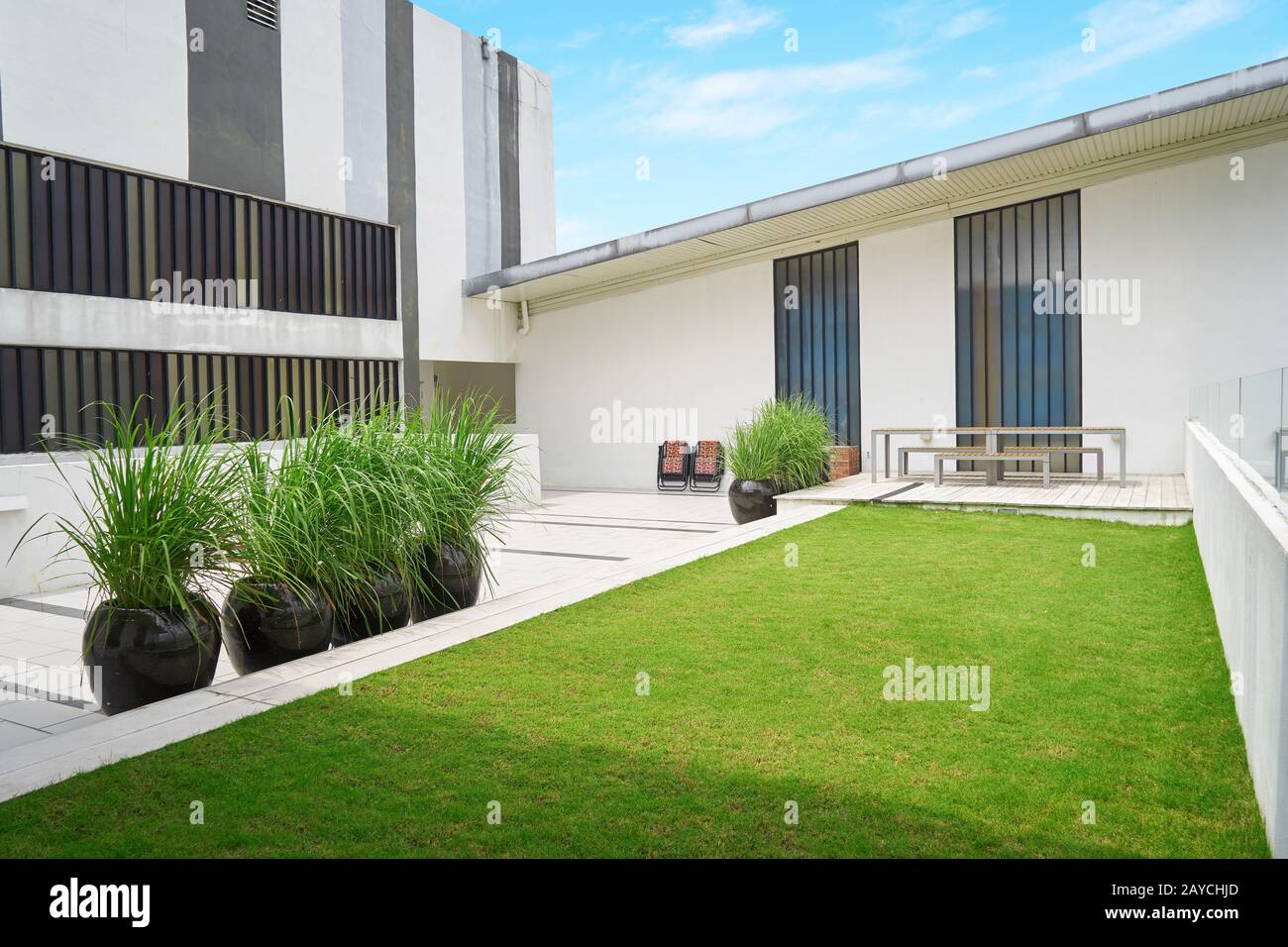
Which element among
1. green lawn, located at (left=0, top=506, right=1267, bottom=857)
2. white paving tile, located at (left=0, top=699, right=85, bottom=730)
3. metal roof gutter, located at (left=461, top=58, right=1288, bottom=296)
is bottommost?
white paving tile, located at (left=0, top=699, right=85, bottom=730)

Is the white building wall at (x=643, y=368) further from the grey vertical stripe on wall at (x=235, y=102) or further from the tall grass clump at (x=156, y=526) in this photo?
the tall grass clump at (x=156, y=526)

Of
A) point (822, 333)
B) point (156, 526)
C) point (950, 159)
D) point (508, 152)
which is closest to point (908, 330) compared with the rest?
point (822, 333)

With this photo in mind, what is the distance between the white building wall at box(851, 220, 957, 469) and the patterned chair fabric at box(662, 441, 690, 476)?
11.1ft

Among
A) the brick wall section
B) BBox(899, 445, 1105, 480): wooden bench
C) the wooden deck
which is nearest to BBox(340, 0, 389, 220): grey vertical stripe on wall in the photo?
the brick wall section

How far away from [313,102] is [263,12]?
129 centimetres

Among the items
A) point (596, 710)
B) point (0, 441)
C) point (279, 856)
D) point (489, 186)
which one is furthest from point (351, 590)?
point (489, 186)

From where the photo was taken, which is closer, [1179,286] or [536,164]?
[1179,286]

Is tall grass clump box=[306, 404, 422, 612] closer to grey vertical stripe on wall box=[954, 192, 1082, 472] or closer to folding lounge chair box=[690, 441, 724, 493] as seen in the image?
grey vertical stripe on wall box=[954, 192, 1082, 472]

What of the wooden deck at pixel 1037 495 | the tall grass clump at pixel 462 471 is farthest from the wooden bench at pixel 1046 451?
the tall grass clump at pixel 462 471

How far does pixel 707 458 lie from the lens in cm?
1606

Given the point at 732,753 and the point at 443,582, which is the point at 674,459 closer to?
the point at 443,582

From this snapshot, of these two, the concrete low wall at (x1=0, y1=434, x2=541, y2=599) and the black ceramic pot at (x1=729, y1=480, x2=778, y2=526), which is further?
the black ceramic pot at (x1=729, y1=480, x2=778, y2=526)

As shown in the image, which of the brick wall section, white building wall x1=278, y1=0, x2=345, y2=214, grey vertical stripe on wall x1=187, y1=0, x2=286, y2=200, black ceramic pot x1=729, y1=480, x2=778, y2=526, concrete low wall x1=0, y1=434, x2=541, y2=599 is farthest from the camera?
the brick wall section

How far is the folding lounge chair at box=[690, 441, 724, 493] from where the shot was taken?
15961 millimetres
